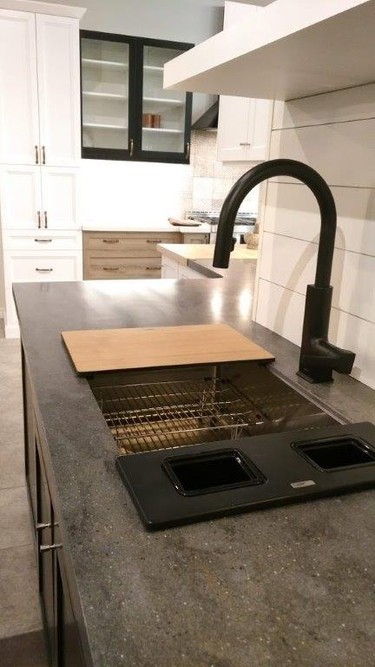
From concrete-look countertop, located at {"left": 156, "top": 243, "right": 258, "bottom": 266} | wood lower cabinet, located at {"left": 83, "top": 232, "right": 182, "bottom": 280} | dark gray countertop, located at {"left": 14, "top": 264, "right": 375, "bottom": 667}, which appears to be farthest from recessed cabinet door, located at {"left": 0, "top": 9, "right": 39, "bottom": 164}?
dark gray countertop, located at {"left": 14, "top": 264, "right": 375, "bottom": 667}

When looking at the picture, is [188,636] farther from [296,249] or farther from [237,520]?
[296,249]

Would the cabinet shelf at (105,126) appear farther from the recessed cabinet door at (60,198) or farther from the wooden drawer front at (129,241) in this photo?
the wooden drawer front at (129,241)

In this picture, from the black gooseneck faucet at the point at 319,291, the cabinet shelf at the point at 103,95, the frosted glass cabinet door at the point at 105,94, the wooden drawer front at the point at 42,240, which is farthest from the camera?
the cabinet shelf at the point at 103,95

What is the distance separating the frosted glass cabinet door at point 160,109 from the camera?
14.5 ft

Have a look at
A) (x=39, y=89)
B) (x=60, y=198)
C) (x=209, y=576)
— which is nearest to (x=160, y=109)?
(x=39, y=89)

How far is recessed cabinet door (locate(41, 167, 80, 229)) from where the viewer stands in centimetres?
404

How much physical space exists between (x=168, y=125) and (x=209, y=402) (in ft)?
12.9

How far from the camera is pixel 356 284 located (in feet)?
3.80

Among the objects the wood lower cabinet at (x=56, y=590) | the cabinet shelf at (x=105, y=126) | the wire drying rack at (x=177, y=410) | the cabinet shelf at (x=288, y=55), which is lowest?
the wood lower cabinet at (x=56, y=590)

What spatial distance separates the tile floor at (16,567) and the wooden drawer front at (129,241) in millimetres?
1852

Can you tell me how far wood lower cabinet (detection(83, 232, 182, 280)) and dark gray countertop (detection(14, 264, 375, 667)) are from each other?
3561 millimetres

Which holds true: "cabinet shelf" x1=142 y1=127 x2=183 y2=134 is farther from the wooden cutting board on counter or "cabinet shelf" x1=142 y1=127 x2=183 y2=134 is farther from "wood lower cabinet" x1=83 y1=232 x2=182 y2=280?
the wooden cutting board on counter

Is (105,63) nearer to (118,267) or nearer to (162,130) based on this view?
(162,130)

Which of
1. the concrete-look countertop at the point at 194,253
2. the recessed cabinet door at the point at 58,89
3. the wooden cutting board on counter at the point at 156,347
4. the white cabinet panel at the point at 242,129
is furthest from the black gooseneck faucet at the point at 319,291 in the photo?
the recessed cabinet door at the point at 58,89
